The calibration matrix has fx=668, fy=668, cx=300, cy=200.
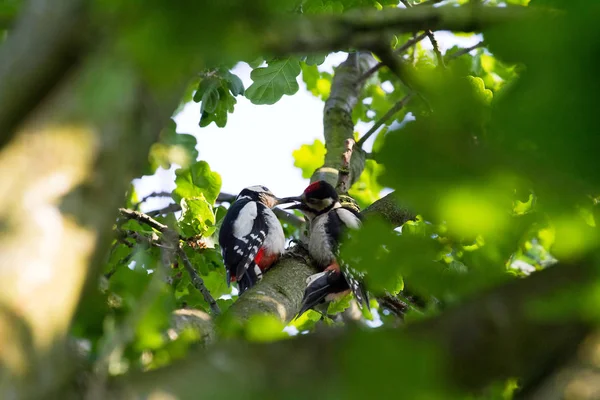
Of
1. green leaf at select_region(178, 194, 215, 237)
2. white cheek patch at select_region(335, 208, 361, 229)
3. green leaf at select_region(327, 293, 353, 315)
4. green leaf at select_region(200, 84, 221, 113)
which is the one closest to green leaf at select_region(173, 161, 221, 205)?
green leaf at select_region(178, 194, 215, 237)

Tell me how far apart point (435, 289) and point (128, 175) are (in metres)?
0.58

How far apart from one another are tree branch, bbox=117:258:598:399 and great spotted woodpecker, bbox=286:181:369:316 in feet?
9.29

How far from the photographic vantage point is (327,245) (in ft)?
15.1

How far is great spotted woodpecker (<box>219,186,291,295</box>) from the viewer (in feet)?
17.7

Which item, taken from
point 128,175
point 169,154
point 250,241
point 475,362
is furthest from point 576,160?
point 250,241

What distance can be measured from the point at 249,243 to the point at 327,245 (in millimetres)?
1041

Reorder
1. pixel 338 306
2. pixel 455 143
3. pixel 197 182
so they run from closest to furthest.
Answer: pixel 455 143, pixel 197 182, pixel 338 306

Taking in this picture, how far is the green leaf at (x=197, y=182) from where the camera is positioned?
4.00 m

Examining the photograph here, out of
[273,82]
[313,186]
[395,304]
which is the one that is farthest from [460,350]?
[313,186]

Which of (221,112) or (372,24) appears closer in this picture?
(372,24)

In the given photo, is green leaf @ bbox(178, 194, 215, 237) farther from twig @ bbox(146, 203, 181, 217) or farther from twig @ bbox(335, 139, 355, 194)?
twig @ bbox(335, 139, 355, 194)

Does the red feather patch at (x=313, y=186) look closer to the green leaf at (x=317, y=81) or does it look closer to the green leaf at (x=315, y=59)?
the green leaf at (x=315, y=59)

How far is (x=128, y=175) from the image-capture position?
113cm

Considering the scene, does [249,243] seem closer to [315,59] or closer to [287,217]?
[287,217]
